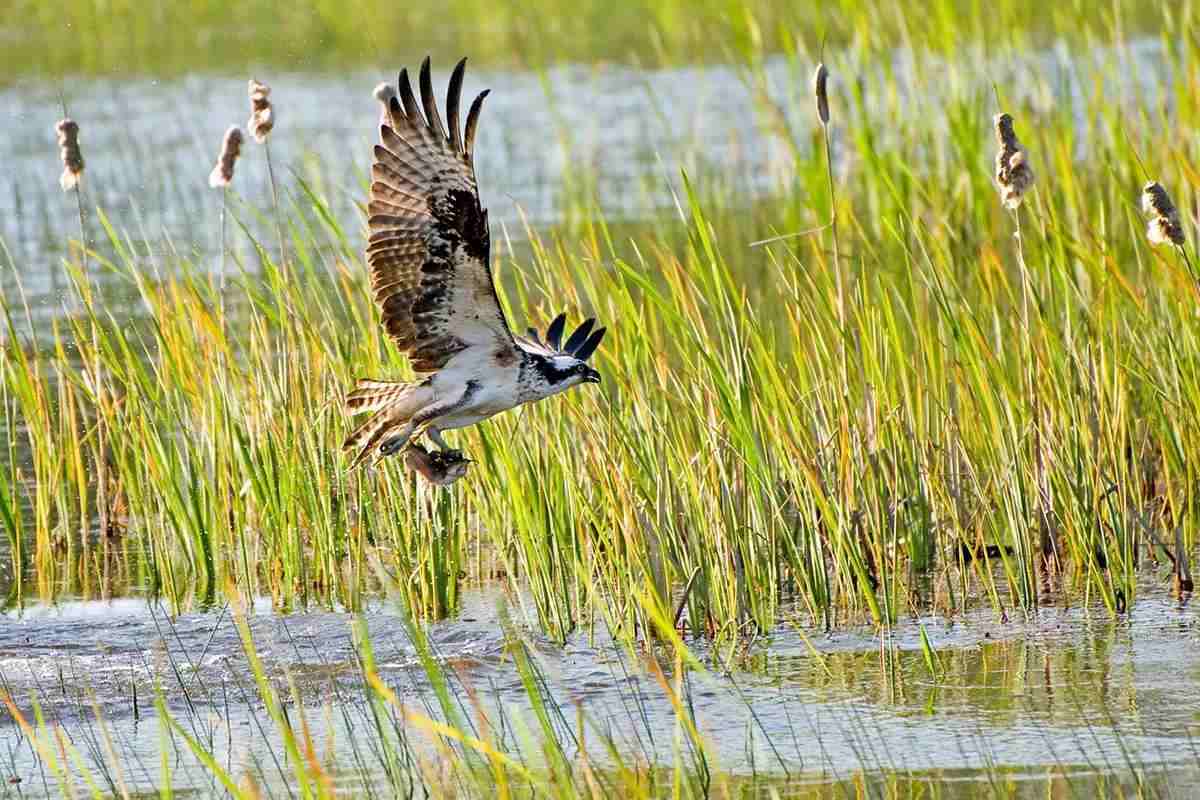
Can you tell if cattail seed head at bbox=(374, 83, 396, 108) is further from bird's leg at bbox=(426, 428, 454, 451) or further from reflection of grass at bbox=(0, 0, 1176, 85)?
reflection of grass at bbox=(0, 0, 1176, 85)

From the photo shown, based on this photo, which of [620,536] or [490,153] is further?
[490,153]

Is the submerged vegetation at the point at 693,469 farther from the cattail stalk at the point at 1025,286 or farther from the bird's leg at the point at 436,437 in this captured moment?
the bird's leg at the point at 436,437

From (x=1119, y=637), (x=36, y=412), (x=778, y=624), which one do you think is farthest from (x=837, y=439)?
(x=36, y=412)

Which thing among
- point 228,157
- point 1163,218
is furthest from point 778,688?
point 228,157

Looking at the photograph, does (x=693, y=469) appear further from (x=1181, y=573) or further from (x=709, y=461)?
(x=1181, y=573)

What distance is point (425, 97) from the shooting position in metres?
5.19

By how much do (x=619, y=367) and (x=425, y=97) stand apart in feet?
4.25

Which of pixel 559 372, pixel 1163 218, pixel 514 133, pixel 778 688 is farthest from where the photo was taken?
pixel 514 133

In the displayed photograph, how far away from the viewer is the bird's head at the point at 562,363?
5.73m

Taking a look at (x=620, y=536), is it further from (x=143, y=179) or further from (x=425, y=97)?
(x=143, y=179)

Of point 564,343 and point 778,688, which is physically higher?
point 564,343

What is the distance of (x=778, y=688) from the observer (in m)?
5.30

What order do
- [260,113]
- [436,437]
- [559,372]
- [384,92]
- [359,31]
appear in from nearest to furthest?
[559,372]
[436,437]
[384,92]
[260,113]
[359,31]

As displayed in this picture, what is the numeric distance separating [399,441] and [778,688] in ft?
4.33
